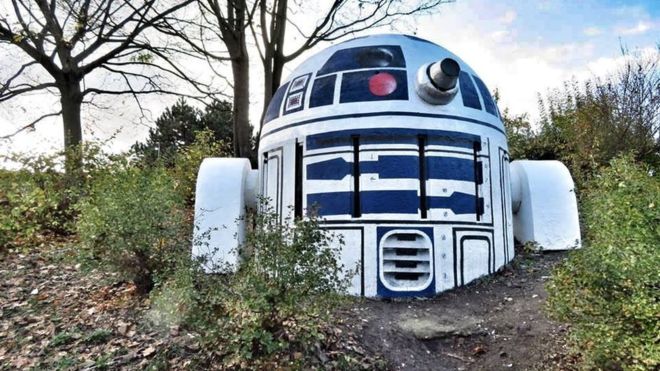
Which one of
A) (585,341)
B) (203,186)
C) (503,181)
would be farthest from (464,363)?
(203,186)

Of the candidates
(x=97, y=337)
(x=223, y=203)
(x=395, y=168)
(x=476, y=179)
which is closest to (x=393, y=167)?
(x=395, y=168)

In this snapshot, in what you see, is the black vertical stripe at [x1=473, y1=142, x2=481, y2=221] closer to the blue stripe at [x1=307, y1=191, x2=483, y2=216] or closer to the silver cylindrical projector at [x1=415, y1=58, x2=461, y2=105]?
the blue stripe at [x1=307, y1=191, x2=483, y2=216]

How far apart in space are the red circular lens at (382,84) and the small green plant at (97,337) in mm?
4953

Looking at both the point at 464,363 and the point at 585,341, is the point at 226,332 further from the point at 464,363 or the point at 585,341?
the point at 585,341

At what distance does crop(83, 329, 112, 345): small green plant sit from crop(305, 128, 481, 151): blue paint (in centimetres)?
388

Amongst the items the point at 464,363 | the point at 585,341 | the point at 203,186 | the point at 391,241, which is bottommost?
the point at 464,363

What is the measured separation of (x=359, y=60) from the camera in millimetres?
8766

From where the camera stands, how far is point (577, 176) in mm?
14180

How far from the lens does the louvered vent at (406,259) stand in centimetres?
766

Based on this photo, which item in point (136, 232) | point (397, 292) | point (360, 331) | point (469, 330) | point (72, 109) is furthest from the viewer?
point (72, 109)

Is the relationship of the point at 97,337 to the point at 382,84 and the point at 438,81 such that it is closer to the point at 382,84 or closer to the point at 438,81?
the point at 382,84

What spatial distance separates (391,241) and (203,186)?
3381 mm

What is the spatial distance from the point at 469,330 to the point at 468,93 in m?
3.98

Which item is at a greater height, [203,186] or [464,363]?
[203,186]
